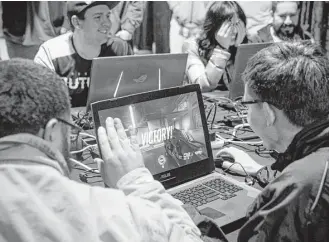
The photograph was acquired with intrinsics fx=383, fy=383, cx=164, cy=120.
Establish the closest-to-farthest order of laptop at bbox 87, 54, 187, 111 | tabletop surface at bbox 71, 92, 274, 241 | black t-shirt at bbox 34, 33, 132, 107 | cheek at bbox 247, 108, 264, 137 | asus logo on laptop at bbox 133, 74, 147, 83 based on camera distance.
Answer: cheek at bbox 247, 108, 264, 137 → tabletop surface at bbox 71, 92, 274, 241 → laptop at bbox 87, 54, 187, 111 → asus logo on laptop at bbox 133, 74, 147, 83 → black t-shirt at bbox 34, 33, 132, 107

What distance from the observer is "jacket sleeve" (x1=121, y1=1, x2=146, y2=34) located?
13.1 feet

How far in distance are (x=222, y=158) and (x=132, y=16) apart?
276 centimetres

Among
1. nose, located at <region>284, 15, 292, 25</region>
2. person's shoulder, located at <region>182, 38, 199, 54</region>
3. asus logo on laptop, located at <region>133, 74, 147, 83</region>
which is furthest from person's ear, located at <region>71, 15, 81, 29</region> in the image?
nose, located at <region>284, 15, 292, 25</region>

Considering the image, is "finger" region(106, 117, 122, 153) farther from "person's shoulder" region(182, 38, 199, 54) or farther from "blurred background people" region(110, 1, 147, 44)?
"blurred background people" region(110, 1, 147, 44)

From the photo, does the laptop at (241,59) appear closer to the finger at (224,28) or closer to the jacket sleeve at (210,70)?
the jacket sleeve at (210,70)

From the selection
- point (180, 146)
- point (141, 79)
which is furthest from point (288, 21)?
point (180, 146)

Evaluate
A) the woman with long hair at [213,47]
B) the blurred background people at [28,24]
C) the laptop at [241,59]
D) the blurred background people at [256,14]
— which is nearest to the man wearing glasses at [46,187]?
the laptop at [241,59]

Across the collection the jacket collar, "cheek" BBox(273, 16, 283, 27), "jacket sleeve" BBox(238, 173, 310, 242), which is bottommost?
"jacket sleeve" BBox(238, 173, 310, 242)

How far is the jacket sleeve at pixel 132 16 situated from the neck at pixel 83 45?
1184 mm

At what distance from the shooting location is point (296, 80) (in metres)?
1.09

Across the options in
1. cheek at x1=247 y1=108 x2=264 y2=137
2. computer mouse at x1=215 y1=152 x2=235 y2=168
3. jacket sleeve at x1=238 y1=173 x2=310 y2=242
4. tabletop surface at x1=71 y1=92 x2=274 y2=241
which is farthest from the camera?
computer mouse at x1=215 y1=152 x2=235 y2=168

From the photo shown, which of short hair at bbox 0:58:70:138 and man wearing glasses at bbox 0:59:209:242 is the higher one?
short hair at bbox 0:58:70:138

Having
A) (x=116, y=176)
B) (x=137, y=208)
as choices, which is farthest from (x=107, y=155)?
(x=137, y=208)

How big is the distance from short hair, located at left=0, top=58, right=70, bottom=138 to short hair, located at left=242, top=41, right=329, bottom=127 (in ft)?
2.12
